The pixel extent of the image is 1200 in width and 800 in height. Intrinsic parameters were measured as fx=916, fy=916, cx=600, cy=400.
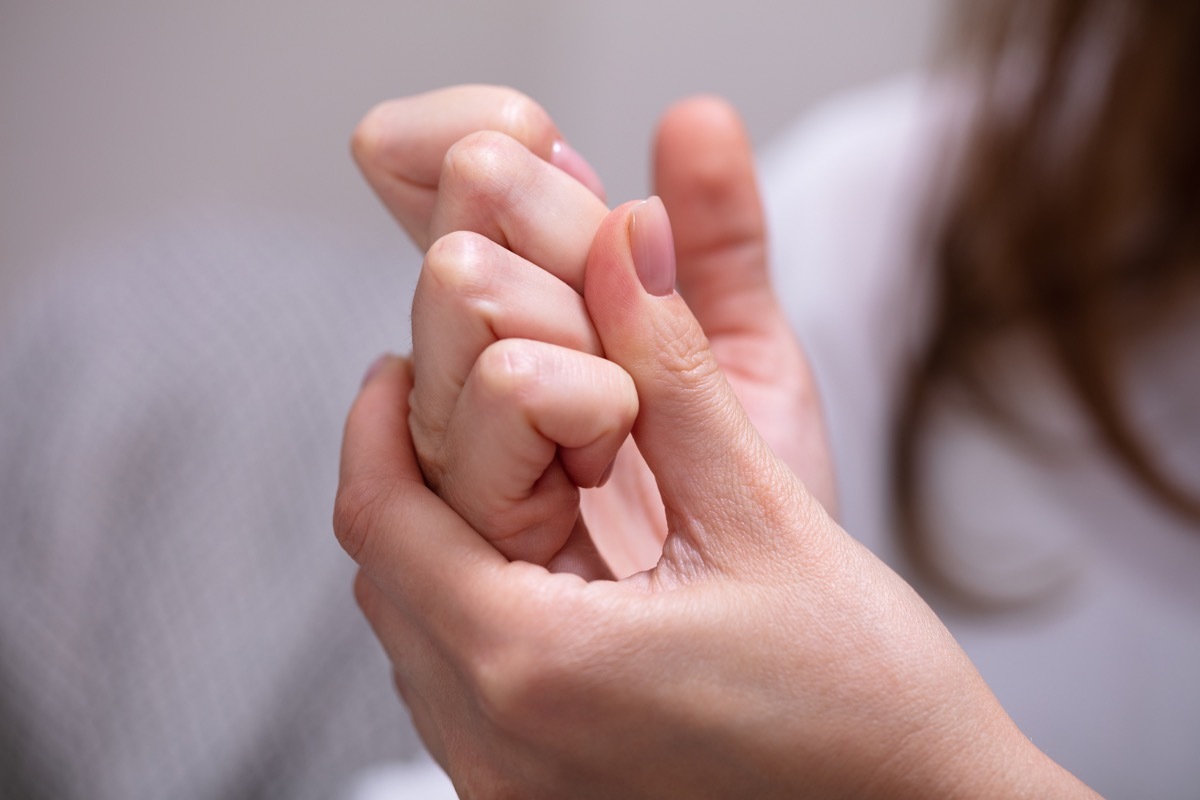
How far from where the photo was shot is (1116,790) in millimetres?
935

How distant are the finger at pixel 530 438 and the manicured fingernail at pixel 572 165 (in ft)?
0.49

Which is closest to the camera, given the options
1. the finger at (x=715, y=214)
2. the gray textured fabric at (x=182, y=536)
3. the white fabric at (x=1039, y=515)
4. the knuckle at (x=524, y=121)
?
the knuckle at (x=524, y=121)

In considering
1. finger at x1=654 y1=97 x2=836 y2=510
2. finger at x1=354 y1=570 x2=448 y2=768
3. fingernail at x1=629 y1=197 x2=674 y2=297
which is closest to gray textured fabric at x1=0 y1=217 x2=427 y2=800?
finger at x1=354 y1=570 x2=448 y2=768

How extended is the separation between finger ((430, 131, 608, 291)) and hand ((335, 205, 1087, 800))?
0.06 feet

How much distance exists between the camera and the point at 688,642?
359 mm

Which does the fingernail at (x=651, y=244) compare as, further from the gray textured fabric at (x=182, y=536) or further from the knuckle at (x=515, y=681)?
the gray textured fabric at (x=182, y=536)

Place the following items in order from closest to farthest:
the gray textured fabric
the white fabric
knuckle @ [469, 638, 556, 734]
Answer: knuckle @ [469, 638, 556, 734], the gray textured fabric, the white fabric

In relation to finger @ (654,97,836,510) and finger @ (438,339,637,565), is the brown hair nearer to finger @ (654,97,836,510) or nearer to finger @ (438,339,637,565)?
finger @ (654,97,836,510)

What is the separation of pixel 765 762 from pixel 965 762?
0.09 meters

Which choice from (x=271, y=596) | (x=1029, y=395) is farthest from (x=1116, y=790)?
(x=271, y=596)

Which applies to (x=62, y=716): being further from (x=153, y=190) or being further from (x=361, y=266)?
(x=153, y=190)

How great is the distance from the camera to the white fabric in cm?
93

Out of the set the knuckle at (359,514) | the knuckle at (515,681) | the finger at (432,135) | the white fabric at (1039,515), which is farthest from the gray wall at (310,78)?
the knuckle at (515,681)

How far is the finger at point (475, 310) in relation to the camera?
0.38 meters
